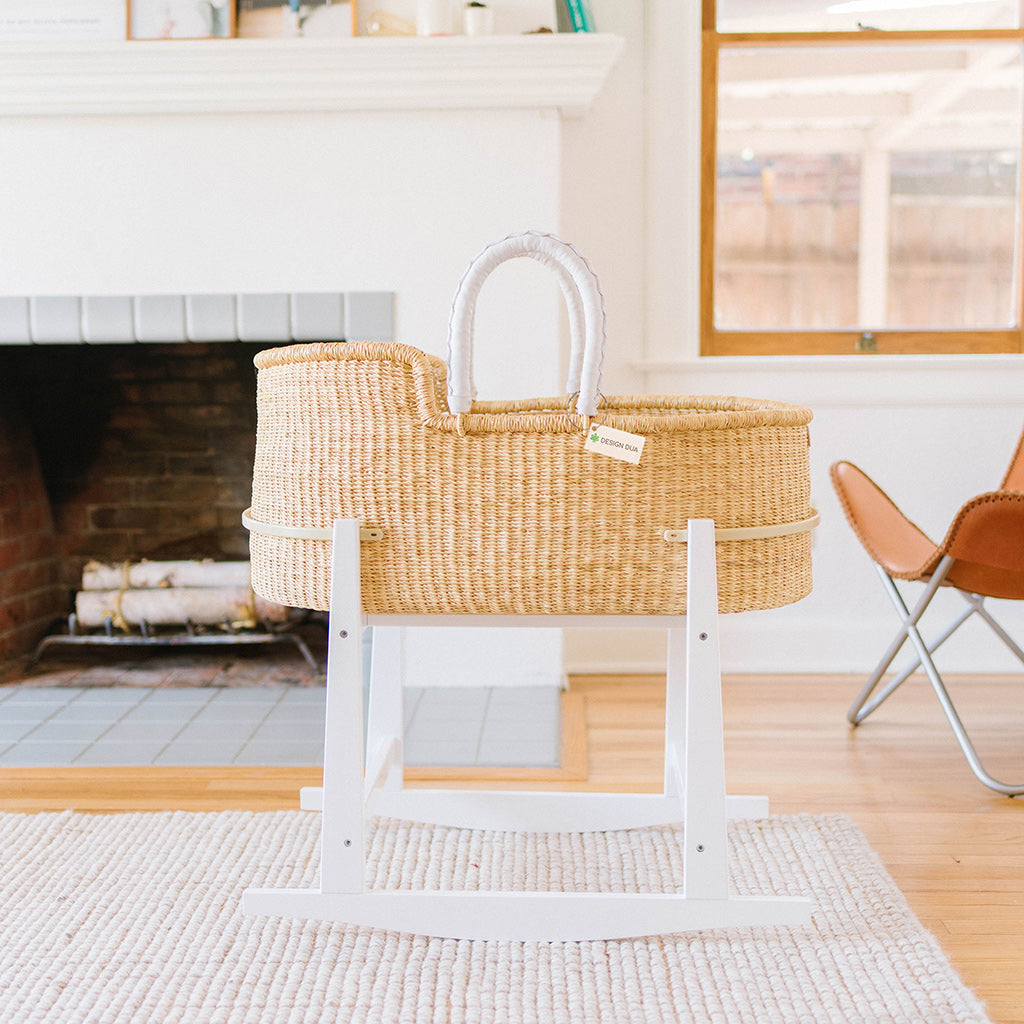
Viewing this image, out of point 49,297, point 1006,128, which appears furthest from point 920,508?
point 49,297

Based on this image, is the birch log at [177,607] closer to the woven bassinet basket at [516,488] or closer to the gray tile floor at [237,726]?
the gray tile floor at [237,726]

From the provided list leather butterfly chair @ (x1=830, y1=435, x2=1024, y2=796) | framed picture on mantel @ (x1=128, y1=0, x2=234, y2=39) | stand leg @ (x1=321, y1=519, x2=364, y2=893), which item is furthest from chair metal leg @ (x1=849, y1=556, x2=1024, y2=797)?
framed picture on mantel @ (x1=128, y1=0, x2=234, y2=39)

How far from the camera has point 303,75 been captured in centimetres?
224

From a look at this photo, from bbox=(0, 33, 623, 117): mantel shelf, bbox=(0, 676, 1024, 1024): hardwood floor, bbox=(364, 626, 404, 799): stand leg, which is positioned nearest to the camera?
bbox=(0, 676, 1024, 1024): hardwood floor

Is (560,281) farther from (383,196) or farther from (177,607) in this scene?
(177,607)

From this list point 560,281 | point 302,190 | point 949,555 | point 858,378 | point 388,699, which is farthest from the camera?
point 858,378

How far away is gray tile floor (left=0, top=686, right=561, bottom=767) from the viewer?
Result: 212 cm

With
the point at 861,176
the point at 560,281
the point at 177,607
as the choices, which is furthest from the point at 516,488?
the point at 861,176

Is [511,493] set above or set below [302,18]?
below

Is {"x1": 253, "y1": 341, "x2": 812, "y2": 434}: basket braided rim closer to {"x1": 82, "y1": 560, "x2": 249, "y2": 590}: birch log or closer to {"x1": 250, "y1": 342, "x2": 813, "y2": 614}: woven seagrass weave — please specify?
{"x1": 250, "y1": 342, "x2": 813, "y2": 614}: woven seagrass weave

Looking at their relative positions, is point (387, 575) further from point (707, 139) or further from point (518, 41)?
point (707, 139)

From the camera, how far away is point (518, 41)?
7.25 ft

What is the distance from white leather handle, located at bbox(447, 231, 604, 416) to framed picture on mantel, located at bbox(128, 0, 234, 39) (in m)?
1.35

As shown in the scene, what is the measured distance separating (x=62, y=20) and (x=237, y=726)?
1.60 m
